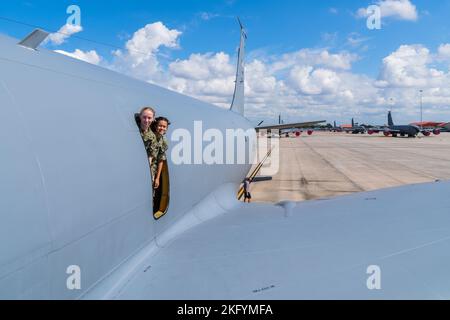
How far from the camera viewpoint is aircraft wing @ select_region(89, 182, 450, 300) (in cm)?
288

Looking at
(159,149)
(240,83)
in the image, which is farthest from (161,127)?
(240,83)

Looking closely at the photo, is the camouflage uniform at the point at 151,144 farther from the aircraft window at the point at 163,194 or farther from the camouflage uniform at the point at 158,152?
the aircraft window at the point at 163,194

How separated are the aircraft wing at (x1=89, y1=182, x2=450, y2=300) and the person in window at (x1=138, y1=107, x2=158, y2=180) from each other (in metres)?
1.29

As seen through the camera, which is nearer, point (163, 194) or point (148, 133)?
point (148, 133)

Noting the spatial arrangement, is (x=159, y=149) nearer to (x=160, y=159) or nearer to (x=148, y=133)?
(x=160, y=159)

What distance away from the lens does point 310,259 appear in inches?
140

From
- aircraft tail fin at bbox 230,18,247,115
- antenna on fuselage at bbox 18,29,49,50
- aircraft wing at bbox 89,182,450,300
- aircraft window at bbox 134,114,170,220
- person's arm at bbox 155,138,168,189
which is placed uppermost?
aircraft tail fin at bbox 230,18,247,115

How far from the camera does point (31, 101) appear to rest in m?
2.53

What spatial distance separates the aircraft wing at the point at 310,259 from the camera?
113 inches

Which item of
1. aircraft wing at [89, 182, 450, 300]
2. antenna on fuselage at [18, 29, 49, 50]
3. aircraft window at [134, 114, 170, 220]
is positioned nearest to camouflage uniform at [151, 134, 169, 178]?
aircraft window at [134, 114, 170, 220]

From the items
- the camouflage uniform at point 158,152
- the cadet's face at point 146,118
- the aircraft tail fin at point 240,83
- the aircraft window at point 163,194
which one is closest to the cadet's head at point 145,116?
the cadet's face at point 146,118

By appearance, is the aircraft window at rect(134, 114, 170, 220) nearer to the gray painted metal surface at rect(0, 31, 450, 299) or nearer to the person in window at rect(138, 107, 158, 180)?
the gray painted metal surface at rect(0, 31, 450, 299)

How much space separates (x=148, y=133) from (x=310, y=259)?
103 inches
